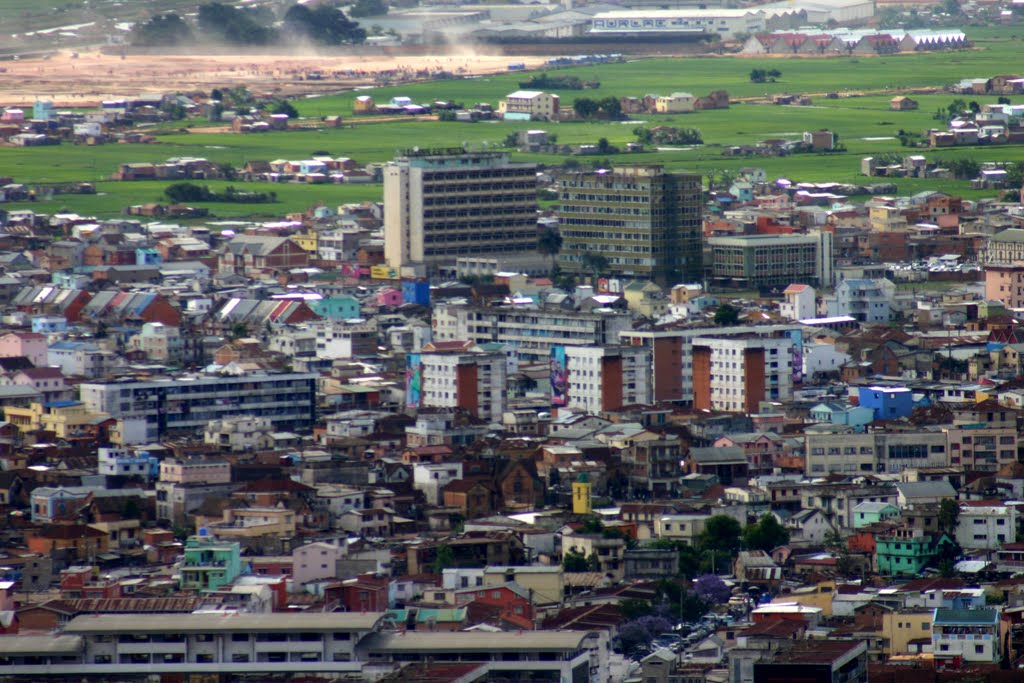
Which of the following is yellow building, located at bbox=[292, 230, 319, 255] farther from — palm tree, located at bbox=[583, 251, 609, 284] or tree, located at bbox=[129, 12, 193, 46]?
tree, located at bbox=[129, 12, 193, 46]

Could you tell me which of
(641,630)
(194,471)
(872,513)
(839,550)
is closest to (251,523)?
(194,471)

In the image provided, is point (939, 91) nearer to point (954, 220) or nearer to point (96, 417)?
point (954, 220)

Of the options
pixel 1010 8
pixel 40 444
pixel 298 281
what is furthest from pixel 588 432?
pixel 1010 8

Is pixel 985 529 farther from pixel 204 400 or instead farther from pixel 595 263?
pixel 595 263


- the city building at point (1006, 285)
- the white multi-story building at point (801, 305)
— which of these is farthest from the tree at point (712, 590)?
the city building at point (1006, 285)

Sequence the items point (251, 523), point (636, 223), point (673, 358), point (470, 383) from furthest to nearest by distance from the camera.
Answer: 1. point (636, 223)
2. point (673, 358)
3. point (470, 383)
4. point (251, 523)

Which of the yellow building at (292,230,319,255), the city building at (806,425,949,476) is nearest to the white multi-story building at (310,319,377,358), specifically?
the city building at (806,425,949,476)
